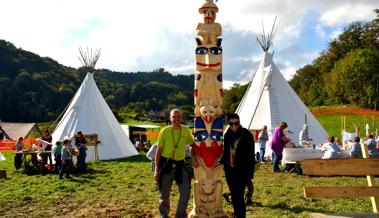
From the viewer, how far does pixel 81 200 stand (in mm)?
8086

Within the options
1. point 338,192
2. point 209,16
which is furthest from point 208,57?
point 338,192

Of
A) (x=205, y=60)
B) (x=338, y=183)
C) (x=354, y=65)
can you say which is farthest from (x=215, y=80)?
(x=354, y=65)

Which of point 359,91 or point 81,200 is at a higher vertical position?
point 359,91

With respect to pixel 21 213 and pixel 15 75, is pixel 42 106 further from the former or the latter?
pixel 21 213

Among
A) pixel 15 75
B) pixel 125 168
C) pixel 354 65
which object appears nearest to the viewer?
pixel 125 168

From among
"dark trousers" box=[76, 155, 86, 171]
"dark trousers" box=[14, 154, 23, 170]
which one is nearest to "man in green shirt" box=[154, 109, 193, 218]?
"dark trousers" box=[76, 155, 86, 171]

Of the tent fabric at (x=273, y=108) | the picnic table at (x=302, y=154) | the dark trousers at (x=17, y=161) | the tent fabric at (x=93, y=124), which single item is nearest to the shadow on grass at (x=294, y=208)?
the picnic table at (x=302, y=154)

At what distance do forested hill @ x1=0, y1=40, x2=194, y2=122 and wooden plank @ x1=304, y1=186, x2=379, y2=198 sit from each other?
4708 centimetres

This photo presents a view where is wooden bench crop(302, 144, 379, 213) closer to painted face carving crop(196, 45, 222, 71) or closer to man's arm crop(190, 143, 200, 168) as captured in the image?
man's arm crop(190, 143, 200, 168)

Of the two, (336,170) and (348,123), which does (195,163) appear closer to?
(336,170)

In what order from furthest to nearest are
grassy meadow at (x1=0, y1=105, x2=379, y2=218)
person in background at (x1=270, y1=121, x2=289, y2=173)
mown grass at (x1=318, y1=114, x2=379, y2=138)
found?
mown grass at (x1=318, y1=114, x2=379, y2=138) < person in background at (x1=270, y1=121, x2=289, y2=173) < grassy meadow at (x1=0, y1=105, x2=379, y2=218)

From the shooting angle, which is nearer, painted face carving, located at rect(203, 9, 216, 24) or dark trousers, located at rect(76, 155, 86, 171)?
painted face carving, located at rect(203, 9, 216, 24)

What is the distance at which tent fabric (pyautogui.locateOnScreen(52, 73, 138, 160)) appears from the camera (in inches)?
617

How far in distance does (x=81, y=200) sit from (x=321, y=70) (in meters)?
47.5
